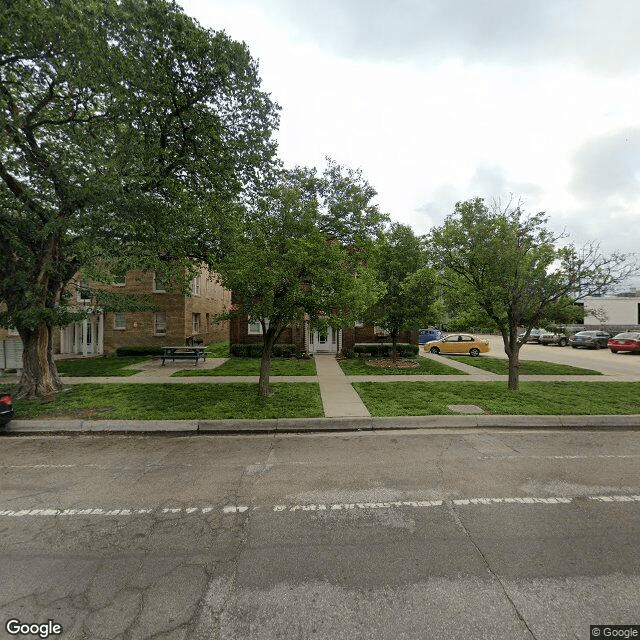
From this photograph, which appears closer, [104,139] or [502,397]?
[104,139]

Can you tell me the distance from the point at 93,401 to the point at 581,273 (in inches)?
566

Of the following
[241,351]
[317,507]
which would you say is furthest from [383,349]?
[317,507]

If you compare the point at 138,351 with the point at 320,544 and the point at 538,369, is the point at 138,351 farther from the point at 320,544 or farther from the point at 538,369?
the point at 538,369

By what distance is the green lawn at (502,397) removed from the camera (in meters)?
8.54

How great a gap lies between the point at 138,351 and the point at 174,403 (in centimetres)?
1377

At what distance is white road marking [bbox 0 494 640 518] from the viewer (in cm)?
405

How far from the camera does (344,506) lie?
422 centimetres

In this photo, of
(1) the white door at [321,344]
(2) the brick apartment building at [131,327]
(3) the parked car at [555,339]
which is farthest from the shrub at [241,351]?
(3) the parked car at [555,339]

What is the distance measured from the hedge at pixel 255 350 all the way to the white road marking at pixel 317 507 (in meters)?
15.9

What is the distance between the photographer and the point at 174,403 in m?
9.13

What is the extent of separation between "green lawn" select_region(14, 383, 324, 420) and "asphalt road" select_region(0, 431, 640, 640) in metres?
2.03

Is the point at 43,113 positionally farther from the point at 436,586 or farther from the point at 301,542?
the point at 436,586

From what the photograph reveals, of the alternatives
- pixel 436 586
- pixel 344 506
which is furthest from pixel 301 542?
pixel 436 586

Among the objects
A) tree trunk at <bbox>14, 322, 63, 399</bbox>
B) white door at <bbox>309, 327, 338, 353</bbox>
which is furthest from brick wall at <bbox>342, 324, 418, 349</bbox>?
tree trunk at <bbox>14, 322, 63, 399</bbox>
